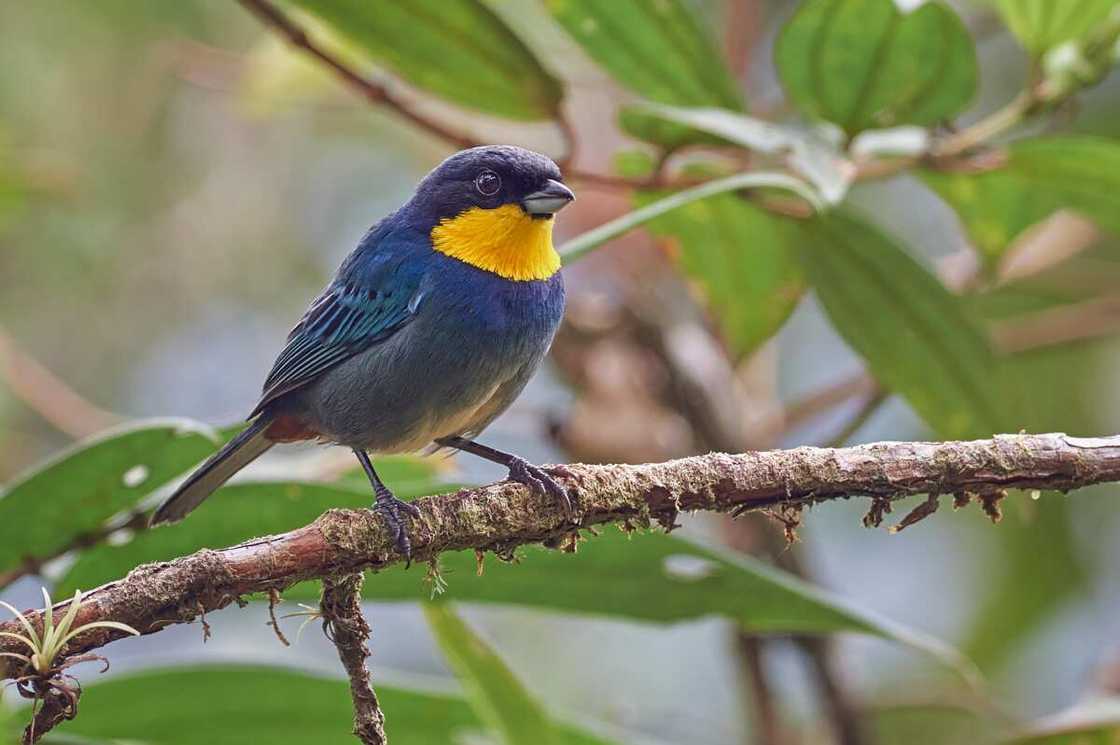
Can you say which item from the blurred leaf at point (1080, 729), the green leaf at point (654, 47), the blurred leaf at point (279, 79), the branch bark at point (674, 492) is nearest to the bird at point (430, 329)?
the green leaf at point (654, 47)

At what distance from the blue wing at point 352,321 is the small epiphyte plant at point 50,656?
51.0 inches

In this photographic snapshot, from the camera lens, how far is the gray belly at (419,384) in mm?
3230

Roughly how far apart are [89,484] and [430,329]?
870 mm

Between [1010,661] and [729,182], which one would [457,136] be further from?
[1010,661]

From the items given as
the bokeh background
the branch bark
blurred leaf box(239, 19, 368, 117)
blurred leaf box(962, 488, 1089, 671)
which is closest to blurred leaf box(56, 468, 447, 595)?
the branch bark

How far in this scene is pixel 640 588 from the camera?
3066mm

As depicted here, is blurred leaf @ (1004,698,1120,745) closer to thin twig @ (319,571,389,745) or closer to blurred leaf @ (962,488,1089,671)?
thin twig @ (319,571,389,745)

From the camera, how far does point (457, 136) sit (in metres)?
3.70

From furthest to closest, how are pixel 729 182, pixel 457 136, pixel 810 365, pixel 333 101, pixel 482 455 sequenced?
pixel 810 365
pixel 333 101
pixel 457 136
pixel 482 455
pixel 729 182

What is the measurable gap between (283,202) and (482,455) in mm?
4856

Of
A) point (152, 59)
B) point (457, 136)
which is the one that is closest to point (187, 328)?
point (152, 59)

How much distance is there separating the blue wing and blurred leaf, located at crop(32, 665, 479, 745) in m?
0.66

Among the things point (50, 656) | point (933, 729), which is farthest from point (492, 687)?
point (933, 729)

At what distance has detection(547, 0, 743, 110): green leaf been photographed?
3.40 metres
